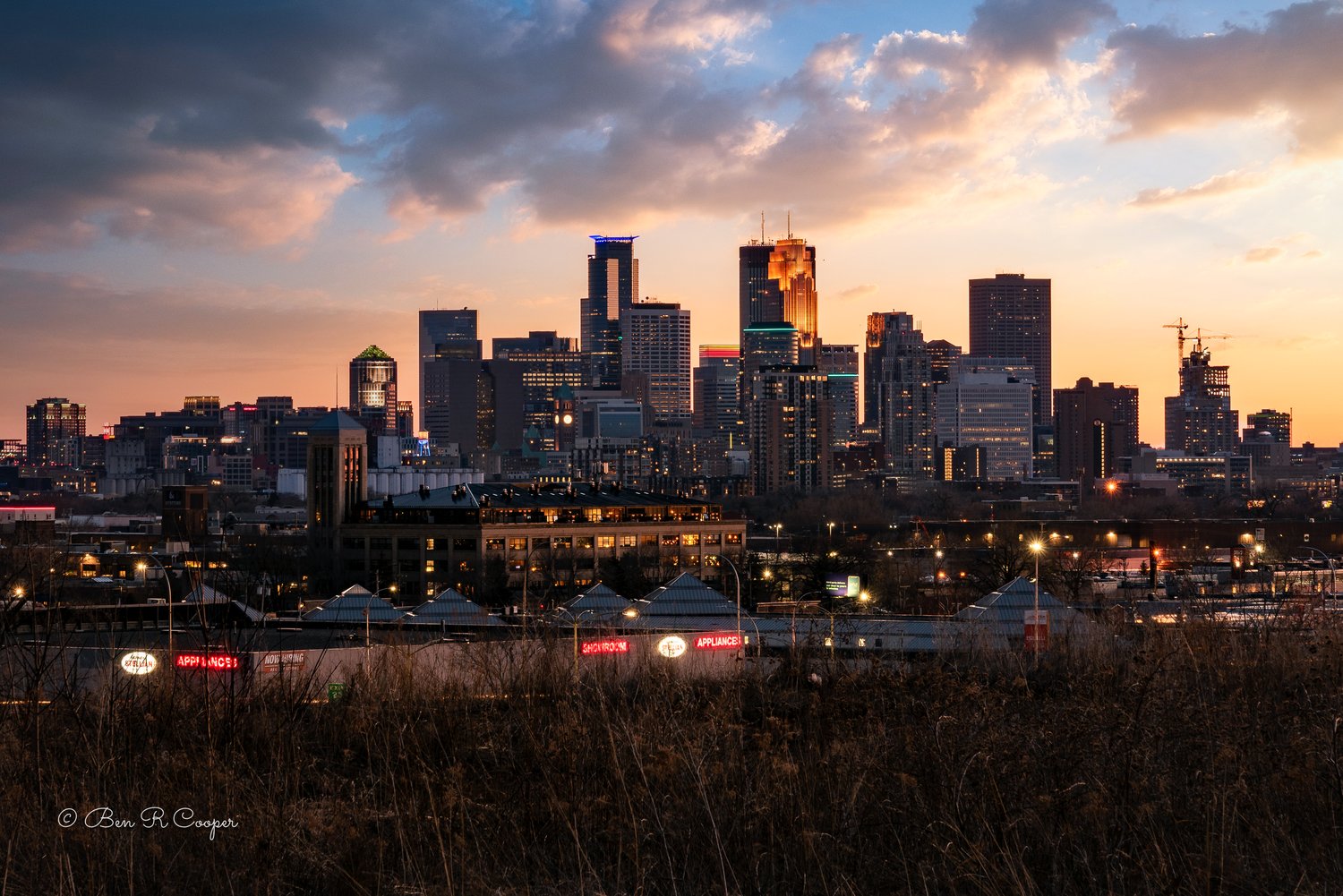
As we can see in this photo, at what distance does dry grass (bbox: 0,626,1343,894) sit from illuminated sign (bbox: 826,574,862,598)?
150 feet

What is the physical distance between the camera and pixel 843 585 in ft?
228

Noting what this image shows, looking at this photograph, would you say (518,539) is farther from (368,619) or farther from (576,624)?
(576,624)

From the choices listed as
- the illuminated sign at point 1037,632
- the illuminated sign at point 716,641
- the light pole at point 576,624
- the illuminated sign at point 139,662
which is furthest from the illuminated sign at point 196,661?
the illuminated sign at point 1037,632

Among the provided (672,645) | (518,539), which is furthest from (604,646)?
(518,539)

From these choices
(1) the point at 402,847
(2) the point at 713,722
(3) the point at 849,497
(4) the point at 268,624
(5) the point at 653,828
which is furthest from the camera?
(3) the point at 849,497

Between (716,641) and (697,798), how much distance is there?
17.2 m

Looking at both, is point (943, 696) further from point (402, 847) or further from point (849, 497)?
point (849, 497)

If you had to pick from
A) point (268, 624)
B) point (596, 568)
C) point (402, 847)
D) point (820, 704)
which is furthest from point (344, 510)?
point (402, 847)

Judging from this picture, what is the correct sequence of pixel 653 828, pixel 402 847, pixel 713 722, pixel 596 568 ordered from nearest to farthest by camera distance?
1. pixel 402 847
2. pixel 653 828
3. pixel 713 722
4. pixel 596 568

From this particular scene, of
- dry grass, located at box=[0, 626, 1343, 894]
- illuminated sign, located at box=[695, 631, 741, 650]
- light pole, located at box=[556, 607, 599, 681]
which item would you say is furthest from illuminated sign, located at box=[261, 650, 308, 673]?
illuminated sign, located at box=[695, 631, 741, 650]

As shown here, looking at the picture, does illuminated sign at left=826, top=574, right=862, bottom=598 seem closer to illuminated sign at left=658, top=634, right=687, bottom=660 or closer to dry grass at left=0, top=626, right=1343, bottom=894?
illuminated sign at left=658, top=634, right=687, bottom=660

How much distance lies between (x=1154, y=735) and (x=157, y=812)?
849cm

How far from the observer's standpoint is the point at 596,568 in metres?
83.9

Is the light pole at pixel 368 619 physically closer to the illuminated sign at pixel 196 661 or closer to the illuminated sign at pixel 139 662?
the illuminated sign at pixel 196 661
